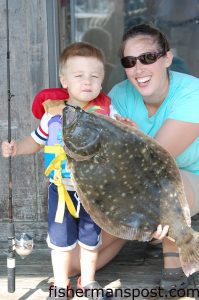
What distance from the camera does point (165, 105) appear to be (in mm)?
4109

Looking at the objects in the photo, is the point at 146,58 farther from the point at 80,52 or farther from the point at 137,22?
the point at 137,22

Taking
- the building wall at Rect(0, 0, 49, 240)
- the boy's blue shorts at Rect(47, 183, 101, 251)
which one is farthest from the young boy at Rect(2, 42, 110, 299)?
the building wall at Rect(0, 0, 49, 240)

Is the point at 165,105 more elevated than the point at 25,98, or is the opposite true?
the point at 165,105

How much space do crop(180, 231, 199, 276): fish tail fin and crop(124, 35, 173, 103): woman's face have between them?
113 centimetres

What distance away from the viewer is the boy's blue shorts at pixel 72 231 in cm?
386

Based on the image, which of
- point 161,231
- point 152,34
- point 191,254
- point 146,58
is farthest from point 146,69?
point 191,254

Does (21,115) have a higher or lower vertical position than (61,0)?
lower

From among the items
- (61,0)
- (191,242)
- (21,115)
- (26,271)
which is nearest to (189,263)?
(191,242)

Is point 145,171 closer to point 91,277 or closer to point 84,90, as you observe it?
point 84,90

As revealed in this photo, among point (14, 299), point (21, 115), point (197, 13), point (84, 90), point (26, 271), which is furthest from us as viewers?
point (197, 13)

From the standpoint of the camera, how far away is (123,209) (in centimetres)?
337

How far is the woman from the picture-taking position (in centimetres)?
390

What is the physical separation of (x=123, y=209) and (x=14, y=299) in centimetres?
113

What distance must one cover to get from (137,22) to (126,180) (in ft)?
8.46
